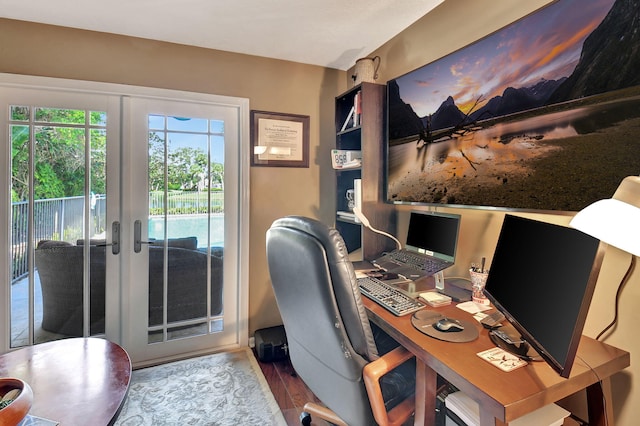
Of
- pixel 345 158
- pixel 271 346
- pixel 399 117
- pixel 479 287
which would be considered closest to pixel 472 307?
pixel 479 287

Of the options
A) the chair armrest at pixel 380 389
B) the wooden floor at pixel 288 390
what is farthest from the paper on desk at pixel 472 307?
the wooden floor at pixel 288 390

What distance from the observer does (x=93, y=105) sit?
2174 mm

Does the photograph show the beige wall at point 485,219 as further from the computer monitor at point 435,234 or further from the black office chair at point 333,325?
the black office chair at point 333,325

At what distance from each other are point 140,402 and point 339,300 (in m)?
1.71

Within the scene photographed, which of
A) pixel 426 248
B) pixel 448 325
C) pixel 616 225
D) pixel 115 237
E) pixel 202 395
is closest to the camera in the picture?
pixel 616 225

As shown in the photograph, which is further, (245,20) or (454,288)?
(245,20)

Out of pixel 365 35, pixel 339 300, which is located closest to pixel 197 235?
pixel 339 300

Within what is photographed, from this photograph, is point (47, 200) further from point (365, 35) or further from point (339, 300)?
point (365, 35)

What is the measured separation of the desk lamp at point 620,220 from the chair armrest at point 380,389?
707 mm

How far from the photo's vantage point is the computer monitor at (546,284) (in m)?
0.75

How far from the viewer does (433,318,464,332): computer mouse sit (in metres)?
1.13

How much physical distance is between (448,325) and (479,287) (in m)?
0.37

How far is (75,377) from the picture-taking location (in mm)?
1198

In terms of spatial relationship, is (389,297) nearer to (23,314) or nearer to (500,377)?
(500,377)
